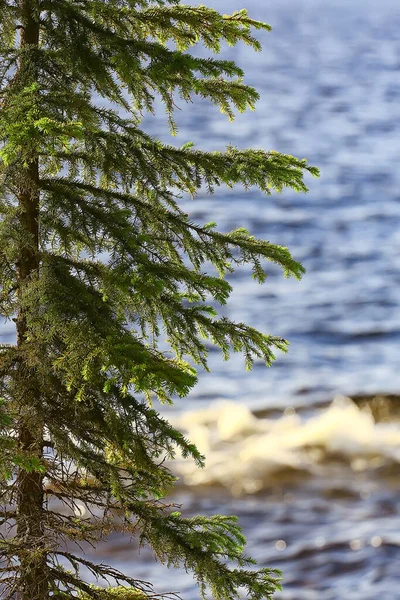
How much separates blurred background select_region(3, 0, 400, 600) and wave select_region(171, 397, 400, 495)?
0.11 ft

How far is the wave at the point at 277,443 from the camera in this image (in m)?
17.3

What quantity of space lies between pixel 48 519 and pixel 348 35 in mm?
67662

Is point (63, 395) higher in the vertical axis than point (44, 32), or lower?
lower

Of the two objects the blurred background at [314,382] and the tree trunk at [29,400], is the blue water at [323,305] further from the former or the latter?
the tree trunk at [29,400]

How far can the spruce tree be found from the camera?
6.35 meters

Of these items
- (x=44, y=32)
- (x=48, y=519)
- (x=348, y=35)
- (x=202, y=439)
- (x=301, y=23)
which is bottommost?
(x=48, y=519)

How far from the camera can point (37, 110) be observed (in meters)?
5.56

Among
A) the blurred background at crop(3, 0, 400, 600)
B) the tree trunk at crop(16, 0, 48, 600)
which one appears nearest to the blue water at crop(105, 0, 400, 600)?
the blurred background at crop(3, 0, 400, 600)

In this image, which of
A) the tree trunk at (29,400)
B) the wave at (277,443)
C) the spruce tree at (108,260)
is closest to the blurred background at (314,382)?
the wave at (277,443)

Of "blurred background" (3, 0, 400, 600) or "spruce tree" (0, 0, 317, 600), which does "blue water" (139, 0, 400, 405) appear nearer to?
"blurred background" (3, 0, 400, 600)

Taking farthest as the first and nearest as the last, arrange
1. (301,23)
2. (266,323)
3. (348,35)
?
1. (301,23)
2. (348,35)
3. (266,323)

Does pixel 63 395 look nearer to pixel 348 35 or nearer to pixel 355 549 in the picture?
pixel 355 549

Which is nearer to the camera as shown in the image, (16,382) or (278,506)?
(16,382)

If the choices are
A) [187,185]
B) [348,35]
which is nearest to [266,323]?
[187,185]
